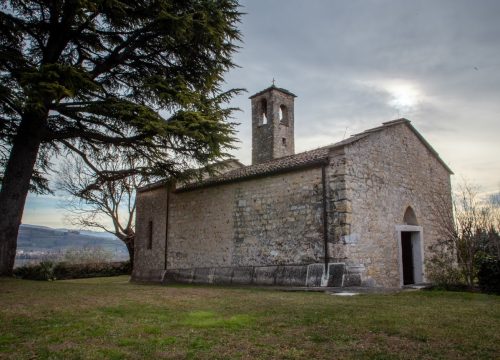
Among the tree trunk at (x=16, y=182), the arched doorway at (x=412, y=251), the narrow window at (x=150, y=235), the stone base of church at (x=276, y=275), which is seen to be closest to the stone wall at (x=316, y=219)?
the stone base of church at (x=276, y=275)

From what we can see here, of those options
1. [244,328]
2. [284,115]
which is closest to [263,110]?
[284,115]

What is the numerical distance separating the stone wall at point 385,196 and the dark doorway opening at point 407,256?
65cm

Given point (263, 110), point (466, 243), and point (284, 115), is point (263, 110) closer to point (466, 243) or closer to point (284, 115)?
point (284, 115)

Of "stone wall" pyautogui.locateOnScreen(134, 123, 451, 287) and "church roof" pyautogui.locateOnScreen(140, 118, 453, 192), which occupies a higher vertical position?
"church roof" pyautogui.locateOnScreen(140, 118, 453, 192)

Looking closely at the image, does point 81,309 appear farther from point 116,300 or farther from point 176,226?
point 176,226

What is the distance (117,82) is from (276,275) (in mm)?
8074

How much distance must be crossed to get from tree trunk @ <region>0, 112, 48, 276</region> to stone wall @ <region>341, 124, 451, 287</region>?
9146mm

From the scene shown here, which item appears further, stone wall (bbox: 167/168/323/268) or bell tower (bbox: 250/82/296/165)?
bell tower (bbox: 250/82/296/165)

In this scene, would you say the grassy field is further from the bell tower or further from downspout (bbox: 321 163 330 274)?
the bell tower

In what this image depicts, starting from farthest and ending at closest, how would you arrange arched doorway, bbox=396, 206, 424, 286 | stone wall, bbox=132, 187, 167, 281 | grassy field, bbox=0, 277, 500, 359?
stone wall, bbox=132, 187, 167, 281, arched doorway, bbox=396, 206, 424, 286, grassy field, bbox=0, 277, 500, 359

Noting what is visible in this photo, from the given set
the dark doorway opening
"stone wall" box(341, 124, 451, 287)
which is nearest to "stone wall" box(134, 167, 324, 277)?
"stone wall" box(341, 124, 451, 287)

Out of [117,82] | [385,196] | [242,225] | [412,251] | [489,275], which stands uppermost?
[117,82]

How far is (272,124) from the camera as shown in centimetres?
1898

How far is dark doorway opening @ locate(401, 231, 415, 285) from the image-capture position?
1399 cm
